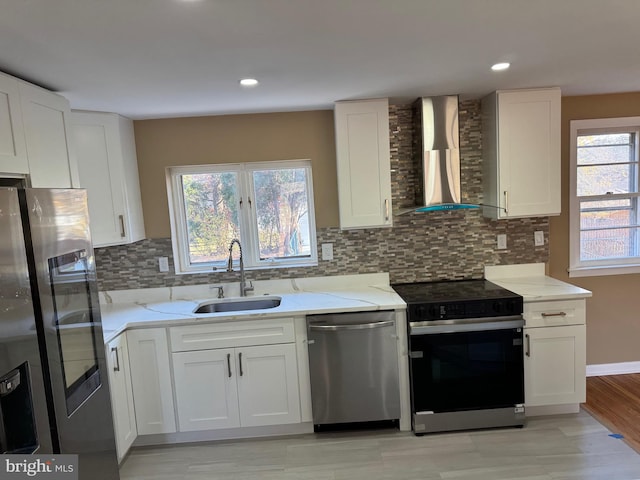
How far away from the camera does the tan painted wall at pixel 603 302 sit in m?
3.21

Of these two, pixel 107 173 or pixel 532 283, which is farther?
pixel 532 283

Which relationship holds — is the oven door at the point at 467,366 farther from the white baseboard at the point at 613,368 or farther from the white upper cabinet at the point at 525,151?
the white baseboard at the point at 613,368

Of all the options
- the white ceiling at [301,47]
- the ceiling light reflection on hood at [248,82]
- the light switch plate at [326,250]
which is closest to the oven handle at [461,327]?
the light switch plate at [326,250]

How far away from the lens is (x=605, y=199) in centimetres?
321

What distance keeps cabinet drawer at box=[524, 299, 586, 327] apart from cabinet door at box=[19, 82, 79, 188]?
9.30ft

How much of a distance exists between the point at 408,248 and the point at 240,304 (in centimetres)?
134

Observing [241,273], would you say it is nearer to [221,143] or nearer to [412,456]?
[221,143]

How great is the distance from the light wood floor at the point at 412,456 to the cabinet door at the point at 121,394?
201mm

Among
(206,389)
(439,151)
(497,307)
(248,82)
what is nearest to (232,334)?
(206,389)

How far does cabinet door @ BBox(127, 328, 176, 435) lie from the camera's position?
260 cm

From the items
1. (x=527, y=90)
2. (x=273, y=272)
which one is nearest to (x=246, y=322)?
(x=273, y=272)

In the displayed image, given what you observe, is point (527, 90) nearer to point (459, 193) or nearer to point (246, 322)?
point (459, 193)

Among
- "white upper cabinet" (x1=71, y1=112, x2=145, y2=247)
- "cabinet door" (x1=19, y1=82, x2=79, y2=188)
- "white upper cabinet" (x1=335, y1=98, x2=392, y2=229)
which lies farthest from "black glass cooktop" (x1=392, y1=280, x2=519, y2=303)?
"cabinet door" (x1=19, y1=82, x2=79, y2=188)

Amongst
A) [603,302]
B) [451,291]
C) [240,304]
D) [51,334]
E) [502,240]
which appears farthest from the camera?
[603,302]
